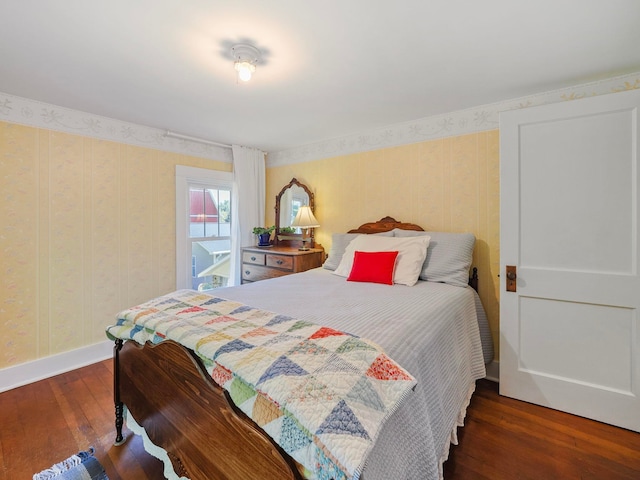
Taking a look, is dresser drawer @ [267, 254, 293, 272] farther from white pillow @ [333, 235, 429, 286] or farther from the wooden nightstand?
white pillow @ [333, 235, 429, 286]

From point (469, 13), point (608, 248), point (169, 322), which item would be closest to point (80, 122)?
point (169, 322)

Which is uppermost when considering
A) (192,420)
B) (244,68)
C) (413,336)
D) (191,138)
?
(191,138)

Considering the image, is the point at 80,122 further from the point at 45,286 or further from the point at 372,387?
the point at 372,387

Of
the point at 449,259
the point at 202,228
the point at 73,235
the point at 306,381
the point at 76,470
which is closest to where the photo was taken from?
the point at 306,381

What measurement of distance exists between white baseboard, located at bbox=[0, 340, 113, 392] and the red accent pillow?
2454 mm

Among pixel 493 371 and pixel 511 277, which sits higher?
pixel 511 277

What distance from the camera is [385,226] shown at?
2.93 metres

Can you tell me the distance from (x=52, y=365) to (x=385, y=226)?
3.20 metres

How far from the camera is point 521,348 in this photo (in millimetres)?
2025

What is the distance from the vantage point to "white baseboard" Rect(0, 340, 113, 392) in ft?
7.43

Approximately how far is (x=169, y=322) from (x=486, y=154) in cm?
258

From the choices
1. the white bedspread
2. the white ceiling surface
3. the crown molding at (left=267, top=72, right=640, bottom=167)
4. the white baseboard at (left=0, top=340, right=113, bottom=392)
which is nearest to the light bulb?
the white ceiling surface

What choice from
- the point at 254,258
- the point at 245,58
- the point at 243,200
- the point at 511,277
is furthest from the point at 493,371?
the point at 243,200

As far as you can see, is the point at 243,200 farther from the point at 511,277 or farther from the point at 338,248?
the point at 511,277
